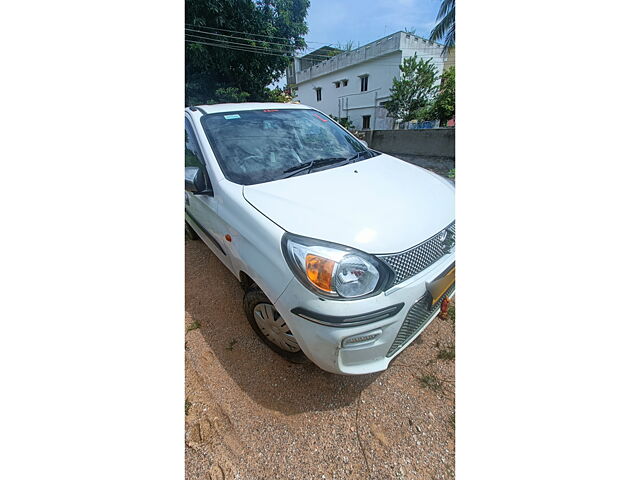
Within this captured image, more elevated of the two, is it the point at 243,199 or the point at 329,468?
the point at 243,199

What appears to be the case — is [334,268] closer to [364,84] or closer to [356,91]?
[356,91]

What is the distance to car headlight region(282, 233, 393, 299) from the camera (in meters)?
1.10

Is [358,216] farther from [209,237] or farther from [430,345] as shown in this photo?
[209,237]

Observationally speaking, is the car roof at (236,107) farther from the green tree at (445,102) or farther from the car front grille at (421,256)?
the green tree at (445,102)

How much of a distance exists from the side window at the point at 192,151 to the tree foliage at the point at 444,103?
33.4ft

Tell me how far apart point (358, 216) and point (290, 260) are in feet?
1.46

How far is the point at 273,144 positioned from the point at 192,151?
69 centimetres

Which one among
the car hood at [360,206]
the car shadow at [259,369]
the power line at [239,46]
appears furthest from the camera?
the power line at [239,46]

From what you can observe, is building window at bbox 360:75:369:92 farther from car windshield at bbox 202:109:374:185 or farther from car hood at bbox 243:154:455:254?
car hood at bbox 243:154:455:254

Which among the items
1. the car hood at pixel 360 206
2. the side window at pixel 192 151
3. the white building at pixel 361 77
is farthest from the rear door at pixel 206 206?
the white building at pixel 361 77

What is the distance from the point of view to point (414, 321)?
4.23 ft

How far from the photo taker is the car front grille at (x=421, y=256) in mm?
1186

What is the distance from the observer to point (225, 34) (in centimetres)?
411

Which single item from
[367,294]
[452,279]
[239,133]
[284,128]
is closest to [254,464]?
[367,294]
